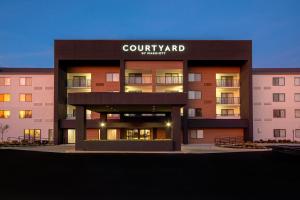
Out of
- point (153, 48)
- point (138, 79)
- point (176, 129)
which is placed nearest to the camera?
point (176, 129)

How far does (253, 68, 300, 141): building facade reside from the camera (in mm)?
62250

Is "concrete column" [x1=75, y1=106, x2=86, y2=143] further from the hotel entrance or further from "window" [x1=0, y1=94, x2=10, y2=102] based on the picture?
"window" [x1=0, y1=94, x2=10, y2=102]

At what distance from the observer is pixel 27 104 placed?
62.6 m

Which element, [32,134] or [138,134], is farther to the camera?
[32,134]

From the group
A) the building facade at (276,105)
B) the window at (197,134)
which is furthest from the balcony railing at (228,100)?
the window at (197,134)

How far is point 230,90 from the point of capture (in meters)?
62.5

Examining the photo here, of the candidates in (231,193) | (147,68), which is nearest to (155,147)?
(147,68)

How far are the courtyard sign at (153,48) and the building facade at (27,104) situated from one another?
555 inches

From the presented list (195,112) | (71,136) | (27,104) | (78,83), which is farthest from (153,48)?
(27,104)

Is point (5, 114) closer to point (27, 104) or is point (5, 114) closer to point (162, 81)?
point (27, 104)

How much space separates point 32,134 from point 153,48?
77.6 ft

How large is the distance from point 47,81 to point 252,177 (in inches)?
1962

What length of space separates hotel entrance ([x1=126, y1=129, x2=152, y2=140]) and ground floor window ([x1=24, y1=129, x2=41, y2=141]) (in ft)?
47.9

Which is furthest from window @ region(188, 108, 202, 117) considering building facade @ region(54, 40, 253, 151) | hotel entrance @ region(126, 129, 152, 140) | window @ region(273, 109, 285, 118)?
window @ region(273, 109, 285, 118)
